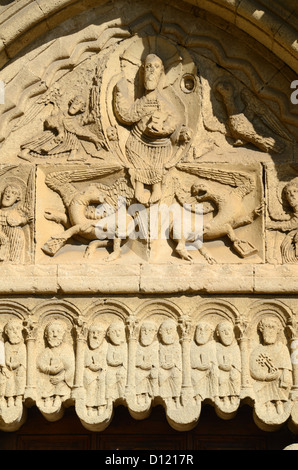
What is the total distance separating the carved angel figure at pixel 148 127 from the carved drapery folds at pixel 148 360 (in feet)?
3.53

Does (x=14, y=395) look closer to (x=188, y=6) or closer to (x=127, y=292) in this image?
(x=127, y=292)

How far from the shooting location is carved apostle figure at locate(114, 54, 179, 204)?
313 inches

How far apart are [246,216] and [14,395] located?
7.39ft

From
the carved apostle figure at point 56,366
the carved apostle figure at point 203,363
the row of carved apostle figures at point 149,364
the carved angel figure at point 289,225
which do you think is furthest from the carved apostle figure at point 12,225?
the carved angel figure at point 289,225

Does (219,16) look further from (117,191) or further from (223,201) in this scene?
(117,191)

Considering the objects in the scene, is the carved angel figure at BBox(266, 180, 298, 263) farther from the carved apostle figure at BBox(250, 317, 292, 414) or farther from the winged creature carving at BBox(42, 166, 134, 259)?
the winged creature carving at BBox(42, 166, 134, 259)

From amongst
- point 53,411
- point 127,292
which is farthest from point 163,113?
point 53,411

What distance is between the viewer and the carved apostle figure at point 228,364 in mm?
7406

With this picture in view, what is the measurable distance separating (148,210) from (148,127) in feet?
2.17

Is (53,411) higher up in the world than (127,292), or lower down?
lower down

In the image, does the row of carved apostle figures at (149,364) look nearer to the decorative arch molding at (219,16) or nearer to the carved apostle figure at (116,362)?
the carved apostle figure at (116,362)

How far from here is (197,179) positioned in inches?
314

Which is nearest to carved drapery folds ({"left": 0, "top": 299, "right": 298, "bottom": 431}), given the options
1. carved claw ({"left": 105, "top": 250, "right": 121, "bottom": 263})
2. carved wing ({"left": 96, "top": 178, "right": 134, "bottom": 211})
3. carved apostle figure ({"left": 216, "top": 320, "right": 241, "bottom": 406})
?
carved apostle figure ({"left": 216, "top": 320, "right": 241, "bottom": 406})

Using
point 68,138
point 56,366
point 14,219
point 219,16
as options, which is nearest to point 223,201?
point 68,138
